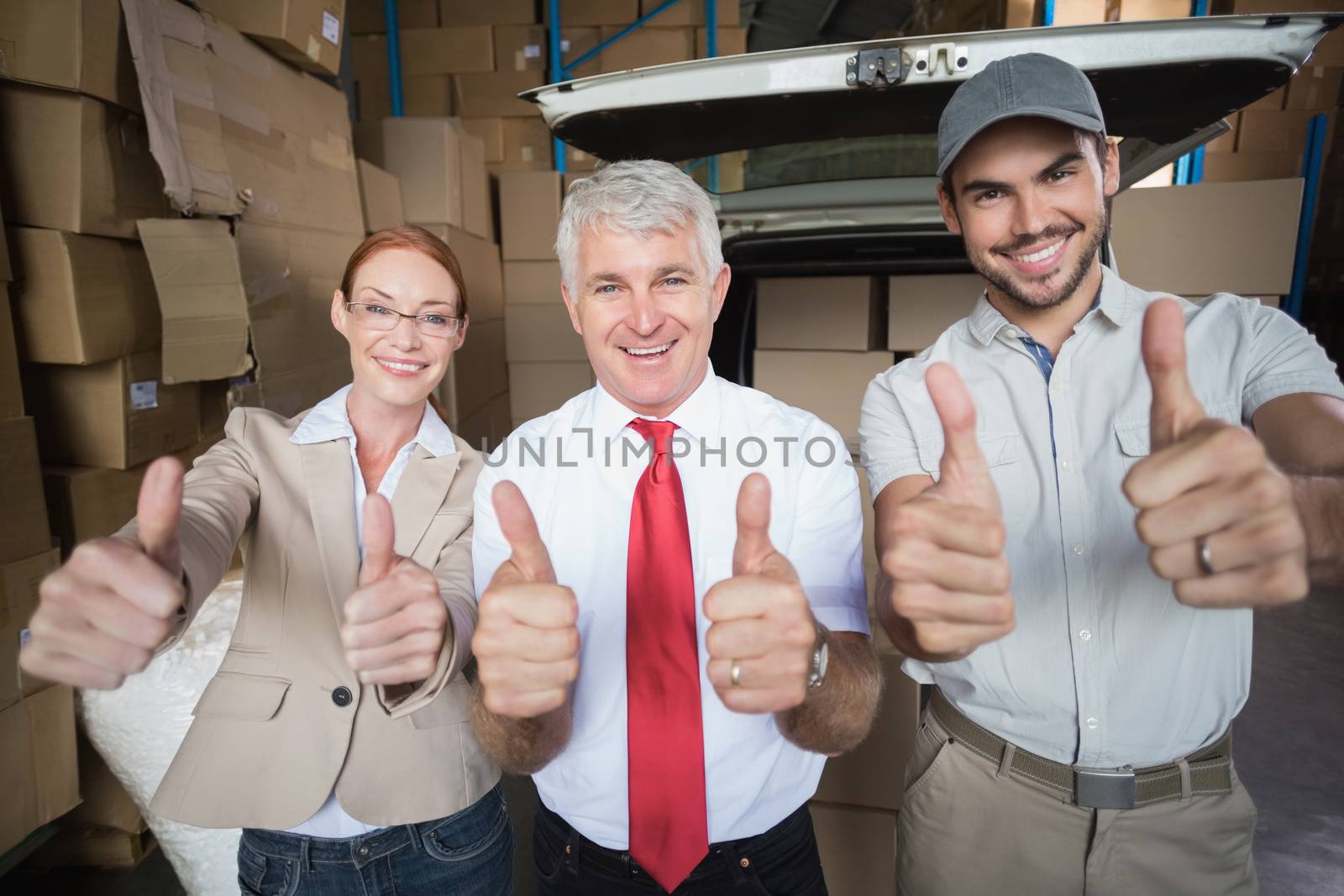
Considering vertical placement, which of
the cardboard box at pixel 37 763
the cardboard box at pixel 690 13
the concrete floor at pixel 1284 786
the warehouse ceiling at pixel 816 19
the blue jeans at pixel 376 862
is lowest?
the concrete floor at pixel 1284 786

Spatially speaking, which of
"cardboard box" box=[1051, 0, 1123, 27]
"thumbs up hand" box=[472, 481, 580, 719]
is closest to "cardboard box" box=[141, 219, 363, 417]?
"thumbs up hand" box=[472, 481, 580, 719]

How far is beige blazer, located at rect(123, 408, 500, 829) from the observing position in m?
1.00

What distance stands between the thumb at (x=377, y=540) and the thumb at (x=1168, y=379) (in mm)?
720

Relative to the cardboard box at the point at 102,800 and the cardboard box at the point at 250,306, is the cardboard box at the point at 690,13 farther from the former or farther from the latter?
the cardboard box at the point at 102,800

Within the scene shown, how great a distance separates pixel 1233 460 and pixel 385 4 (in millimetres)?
4512

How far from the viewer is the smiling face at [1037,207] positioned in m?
0.98

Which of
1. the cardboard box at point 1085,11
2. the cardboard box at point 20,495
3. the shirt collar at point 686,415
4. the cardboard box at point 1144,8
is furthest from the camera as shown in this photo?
the cardboard box at point 1144,8

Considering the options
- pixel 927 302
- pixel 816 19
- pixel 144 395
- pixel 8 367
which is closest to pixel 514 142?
pixel 927 302

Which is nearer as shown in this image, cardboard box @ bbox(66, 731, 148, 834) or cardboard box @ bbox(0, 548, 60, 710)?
cardboard box @ bbox(0, 548, 60, 710)

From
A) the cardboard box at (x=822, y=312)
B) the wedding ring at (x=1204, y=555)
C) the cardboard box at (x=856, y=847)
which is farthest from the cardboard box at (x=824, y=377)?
the wedding ring at (x=1204, y=555)

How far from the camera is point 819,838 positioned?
1.60m

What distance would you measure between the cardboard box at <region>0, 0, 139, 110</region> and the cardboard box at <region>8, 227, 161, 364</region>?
0.32 meters

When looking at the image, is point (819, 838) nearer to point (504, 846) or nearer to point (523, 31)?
point (504, 846)

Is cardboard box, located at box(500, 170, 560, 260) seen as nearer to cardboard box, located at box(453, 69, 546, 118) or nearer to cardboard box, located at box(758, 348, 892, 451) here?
cardboard box, located at box(453, 69, 546, 118)
